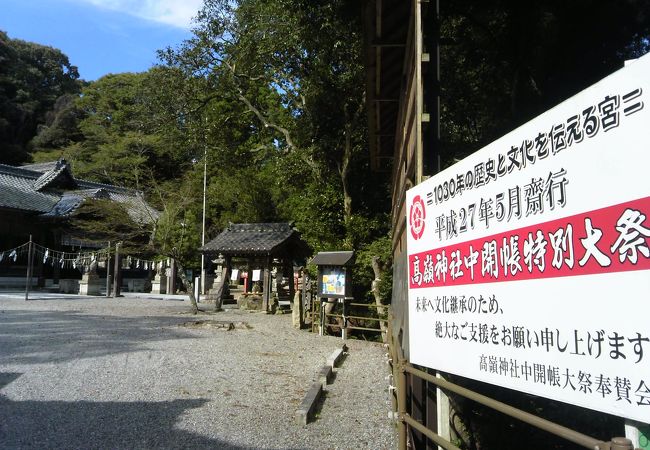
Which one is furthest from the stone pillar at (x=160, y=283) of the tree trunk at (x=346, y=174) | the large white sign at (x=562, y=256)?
the large white sign at (x=562, y=256)

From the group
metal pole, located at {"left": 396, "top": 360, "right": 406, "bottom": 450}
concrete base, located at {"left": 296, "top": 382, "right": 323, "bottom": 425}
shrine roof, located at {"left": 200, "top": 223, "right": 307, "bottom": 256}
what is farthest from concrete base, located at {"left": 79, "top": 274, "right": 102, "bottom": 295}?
metal pole, located at {"left": 396, "top": 360, "right": 406, "bottom": 450}

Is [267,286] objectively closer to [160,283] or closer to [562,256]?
[160,283]

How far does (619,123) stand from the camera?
1314 millimetres

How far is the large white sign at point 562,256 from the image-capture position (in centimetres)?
125

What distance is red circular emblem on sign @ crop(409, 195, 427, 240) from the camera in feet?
8.90

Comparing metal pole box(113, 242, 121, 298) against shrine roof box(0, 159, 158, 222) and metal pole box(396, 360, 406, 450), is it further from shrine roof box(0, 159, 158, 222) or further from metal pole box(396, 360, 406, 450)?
metal pole box(396, 360, 406, 450)

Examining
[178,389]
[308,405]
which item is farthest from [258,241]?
[308,405]

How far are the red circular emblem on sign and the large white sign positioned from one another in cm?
41

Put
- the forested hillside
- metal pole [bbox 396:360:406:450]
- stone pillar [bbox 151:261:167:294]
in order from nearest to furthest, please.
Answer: metal pole [bbox 396:360:406:450] < the forested hillside < stone pillar [bbox 151:261:167:294]

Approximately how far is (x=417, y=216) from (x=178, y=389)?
15.1 ft

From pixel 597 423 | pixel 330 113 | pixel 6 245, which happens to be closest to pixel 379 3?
pixel 597 423

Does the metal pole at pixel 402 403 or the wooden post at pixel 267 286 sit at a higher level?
the wooden post at pixel 267 286

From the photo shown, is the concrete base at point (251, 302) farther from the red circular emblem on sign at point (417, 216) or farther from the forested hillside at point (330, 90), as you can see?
the red circular emblem on sign at point (417, 216)

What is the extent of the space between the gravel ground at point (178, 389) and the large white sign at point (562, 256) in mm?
3008
